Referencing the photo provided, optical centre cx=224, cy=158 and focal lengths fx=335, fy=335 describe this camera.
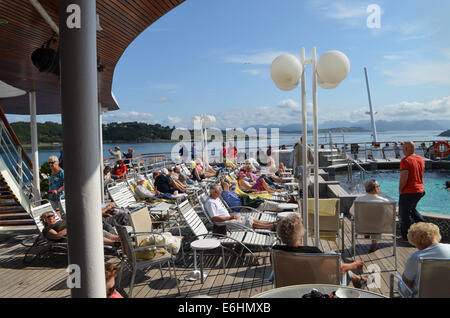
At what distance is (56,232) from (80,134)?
10.0 ft

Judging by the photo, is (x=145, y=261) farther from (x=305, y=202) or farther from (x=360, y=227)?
(x=360, y=227)

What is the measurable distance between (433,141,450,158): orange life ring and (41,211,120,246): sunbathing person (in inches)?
745

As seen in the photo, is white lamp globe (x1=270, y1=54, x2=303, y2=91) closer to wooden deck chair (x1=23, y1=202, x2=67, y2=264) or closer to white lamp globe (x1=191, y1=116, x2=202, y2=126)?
wooden deck chair (x1=23, y1=202, x2=67, y2=264)

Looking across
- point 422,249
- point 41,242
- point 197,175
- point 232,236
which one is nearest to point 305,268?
point 422,249

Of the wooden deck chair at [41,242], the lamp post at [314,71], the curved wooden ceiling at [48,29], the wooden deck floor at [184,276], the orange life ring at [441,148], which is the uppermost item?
the curved wooden ceiling at [48,29]

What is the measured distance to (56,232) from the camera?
414 centimetres

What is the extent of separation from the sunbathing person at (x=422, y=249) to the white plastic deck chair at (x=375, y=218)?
1.57 meters

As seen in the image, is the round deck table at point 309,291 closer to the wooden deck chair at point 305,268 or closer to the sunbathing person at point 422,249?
the wooden deck chair at point 305,268

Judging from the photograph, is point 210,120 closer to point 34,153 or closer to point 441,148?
point 34,153

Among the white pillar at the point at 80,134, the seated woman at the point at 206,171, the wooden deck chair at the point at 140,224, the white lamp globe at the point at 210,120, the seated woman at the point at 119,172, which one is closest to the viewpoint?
the white pillar at the point at 80,134

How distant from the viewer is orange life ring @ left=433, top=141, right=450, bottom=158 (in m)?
18.0

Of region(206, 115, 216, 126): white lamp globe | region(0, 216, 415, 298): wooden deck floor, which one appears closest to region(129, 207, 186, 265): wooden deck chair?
region(0, 216, 415, 298): wooden deck floor

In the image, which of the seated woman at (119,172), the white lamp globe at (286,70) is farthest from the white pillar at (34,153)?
the white lamp globe at (286,70)

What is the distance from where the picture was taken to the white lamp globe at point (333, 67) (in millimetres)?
3059
